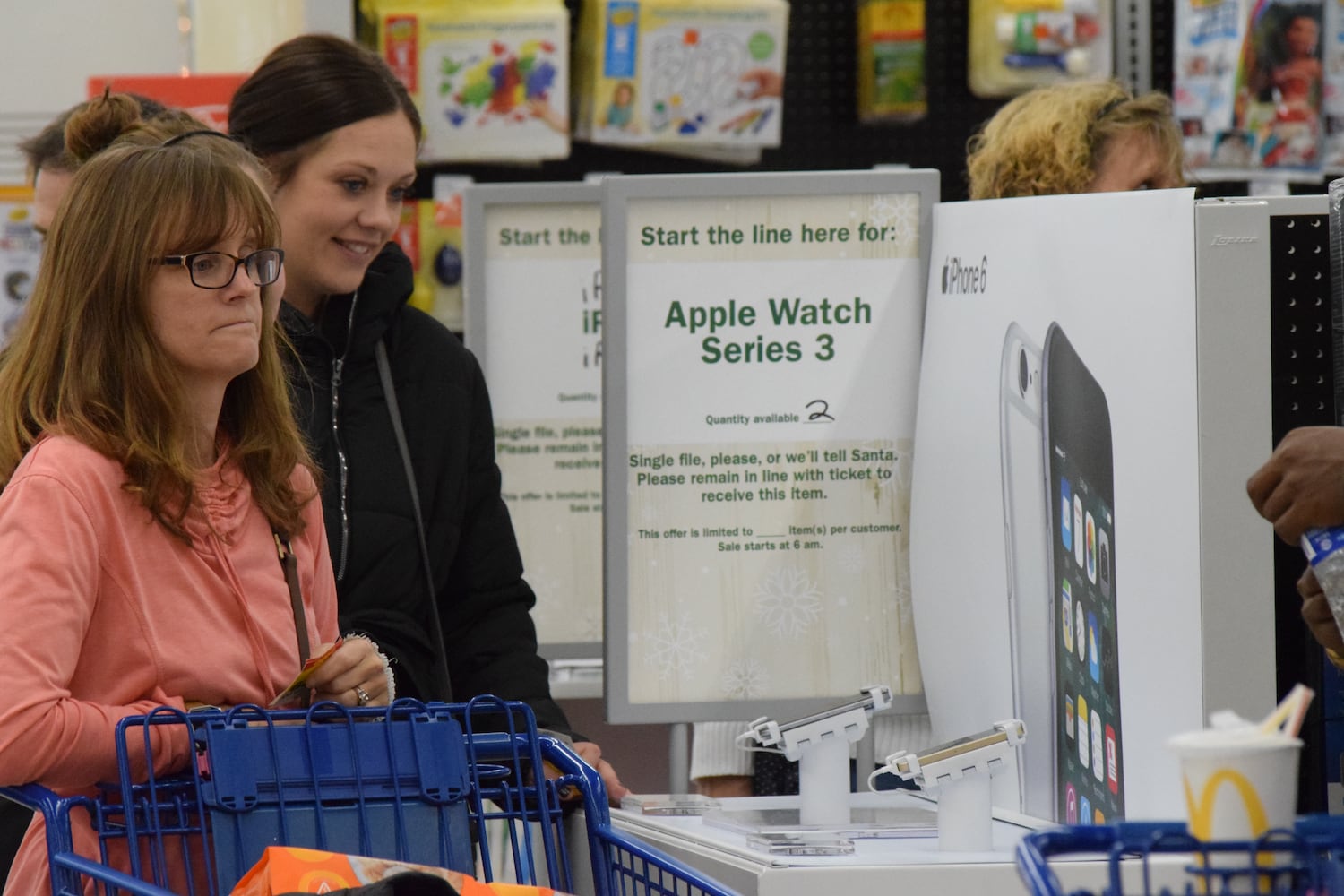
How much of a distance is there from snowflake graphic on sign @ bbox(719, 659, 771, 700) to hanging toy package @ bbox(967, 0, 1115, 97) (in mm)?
2632

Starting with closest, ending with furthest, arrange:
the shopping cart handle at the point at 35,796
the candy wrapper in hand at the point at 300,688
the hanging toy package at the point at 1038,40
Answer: the shopping cart handle at the point at 35,796 → the candy wrapper in hand at the point at 300,688 → the hanging toy package at the point at 1038,40

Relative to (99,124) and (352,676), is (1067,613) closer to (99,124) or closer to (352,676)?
(352,676)

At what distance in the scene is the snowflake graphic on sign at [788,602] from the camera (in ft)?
7.95

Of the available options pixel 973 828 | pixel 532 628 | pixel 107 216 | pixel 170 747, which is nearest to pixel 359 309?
pixel 532 628

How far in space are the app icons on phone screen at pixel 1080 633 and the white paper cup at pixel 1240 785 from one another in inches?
37.0

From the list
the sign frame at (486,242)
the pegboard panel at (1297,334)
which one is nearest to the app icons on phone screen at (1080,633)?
the pegboard panel at (1297,334)

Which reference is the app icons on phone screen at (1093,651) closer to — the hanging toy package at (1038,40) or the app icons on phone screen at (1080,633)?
the app icons on phone screen at (1080,633)

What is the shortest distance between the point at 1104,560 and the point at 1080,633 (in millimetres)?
111

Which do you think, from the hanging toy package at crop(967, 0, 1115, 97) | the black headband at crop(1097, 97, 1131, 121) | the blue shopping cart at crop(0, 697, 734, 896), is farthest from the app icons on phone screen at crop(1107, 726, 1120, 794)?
the hanging toy package at crop(967, 0, 1115, 97)

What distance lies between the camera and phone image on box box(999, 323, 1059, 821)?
2.03 m

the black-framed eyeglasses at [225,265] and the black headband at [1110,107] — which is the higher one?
the black headband at [1110,107]

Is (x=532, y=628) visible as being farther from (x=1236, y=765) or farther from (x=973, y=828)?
(x=1236, y=765)

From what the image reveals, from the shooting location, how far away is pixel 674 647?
241cm

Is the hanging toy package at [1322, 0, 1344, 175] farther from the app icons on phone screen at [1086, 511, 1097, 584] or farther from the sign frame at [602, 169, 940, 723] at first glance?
the app icons on phone screen at [1086, 511, 1097, 584]
